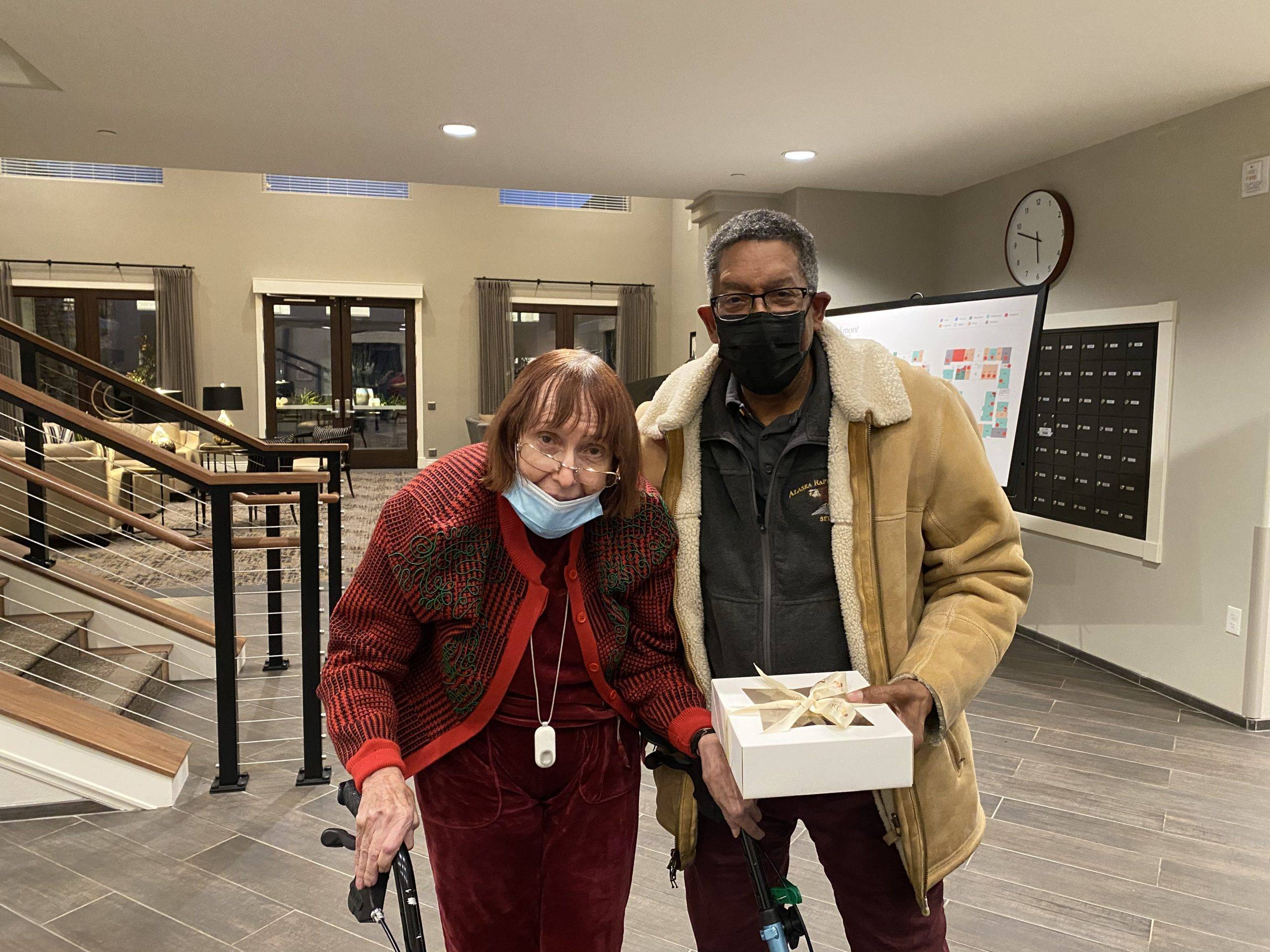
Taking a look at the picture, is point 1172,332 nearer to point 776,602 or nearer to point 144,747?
point 776,602

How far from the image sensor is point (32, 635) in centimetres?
348

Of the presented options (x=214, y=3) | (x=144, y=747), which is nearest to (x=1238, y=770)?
(x=144, y=747)

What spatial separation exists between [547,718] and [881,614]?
1.53ft

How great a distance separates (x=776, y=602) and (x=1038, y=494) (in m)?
4.09

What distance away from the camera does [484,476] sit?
117cm

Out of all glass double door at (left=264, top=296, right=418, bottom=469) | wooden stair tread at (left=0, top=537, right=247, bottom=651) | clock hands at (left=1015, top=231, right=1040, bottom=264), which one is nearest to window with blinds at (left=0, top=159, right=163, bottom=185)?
glass double door at (left=264, top=296, right=418, bottom=469)

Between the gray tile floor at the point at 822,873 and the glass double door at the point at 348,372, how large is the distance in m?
9.10

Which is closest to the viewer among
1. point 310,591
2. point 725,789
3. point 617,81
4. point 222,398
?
point 725,789

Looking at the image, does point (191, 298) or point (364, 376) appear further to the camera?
point (364, 376)

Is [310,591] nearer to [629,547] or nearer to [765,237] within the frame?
[629,547]

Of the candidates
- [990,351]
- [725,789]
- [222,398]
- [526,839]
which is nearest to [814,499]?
[725,789]

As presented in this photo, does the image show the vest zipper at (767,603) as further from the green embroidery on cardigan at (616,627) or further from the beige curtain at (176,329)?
the beige curtain at (176,329)

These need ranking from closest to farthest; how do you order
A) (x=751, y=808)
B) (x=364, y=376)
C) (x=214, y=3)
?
(x=751, y=808)
(x=214, y=3)
(x=364, y=376)

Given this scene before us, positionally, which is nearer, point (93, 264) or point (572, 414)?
point (572, 414)
